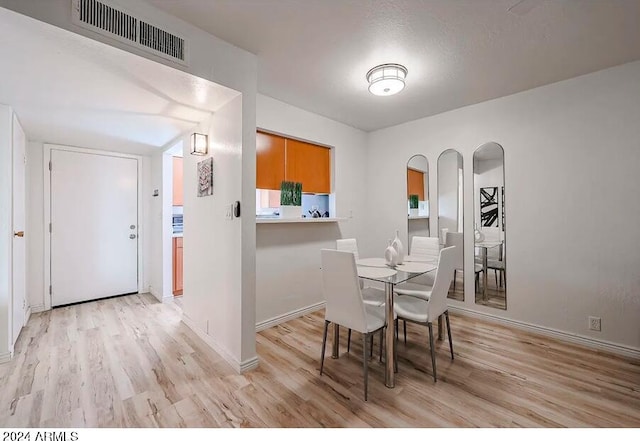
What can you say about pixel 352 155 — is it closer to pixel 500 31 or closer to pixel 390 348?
pixel 500 31

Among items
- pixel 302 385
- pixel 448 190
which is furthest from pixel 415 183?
pixel 302 385

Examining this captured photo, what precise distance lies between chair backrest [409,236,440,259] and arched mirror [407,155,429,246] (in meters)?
0.54

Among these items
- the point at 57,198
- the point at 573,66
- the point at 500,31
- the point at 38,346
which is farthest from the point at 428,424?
the point at 57,198

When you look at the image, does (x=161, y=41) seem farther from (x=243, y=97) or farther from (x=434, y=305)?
(x=434, y=305)

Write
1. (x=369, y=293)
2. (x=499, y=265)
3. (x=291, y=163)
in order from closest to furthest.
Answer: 1. (x=369, y=293)
2. (x=499, y=265)
3. (x=291, y=163)

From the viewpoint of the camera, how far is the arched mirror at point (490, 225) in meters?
2.99

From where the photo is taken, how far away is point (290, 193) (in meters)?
3.09

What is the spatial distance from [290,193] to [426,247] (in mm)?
1640

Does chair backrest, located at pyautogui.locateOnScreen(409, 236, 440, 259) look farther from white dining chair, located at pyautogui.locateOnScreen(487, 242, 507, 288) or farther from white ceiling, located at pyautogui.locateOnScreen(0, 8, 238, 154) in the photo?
white ceiling, located at pyautogui.locateOnScreen(0, 8, 238, 154)

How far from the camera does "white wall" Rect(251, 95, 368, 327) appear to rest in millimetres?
2957

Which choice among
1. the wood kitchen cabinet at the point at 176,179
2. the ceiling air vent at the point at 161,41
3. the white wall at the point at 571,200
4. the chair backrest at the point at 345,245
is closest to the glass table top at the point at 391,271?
the chair backrest at the point at 345,245

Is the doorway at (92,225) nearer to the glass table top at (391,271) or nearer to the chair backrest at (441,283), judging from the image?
the glass table top at (391,271)

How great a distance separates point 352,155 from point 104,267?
3862mm

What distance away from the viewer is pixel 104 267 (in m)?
3.88
